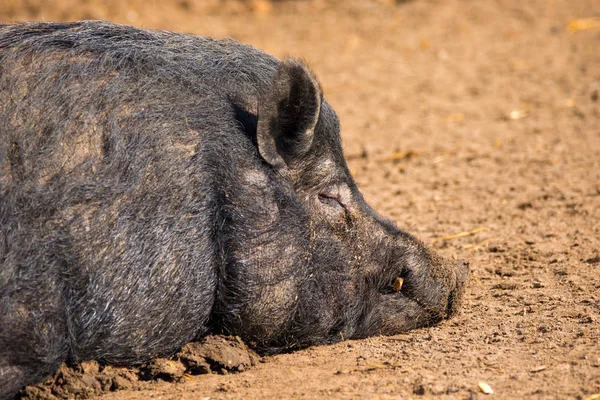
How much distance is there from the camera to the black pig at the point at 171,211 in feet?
12.6

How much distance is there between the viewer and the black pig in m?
3.83

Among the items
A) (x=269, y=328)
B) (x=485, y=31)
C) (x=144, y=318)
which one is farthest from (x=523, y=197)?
(x=485, y=31)

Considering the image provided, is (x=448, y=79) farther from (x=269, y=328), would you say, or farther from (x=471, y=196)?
(x=269, y=328)

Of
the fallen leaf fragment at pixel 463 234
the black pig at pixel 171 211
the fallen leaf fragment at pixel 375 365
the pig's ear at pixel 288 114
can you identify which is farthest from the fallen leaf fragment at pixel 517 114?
the fallen leaf fragment at pixel 375 365

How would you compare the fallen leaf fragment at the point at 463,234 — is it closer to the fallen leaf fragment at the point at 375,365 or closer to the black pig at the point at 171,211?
the black pig at the point at 171,211

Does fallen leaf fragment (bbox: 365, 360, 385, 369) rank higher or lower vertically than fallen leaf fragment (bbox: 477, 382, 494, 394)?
higher

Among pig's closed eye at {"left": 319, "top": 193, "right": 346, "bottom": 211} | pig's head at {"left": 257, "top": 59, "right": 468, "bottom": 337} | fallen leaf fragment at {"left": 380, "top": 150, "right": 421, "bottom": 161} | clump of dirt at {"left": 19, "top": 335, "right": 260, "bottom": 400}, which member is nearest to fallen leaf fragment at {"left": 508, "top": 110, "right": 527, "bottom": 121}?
fallen leaf fragment at {"left": 380, "top": 150, "right": 421, "bottom": 161}

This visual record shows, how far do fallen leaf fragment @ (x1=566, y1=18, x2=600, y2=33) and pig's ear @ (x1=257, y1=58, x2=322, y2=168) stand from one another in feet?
29.5

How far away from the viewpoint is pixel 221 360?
13.8ft

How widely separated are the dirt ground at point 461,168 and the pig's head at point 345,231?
0.16m

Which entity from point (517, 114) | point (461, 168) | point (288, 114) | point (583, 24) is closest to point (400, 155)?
point (461, 168)

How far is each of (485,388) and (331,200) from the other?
4.51ft

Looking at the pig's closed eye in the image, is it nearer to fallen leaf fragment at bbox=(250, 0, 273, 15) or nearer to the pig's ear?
the pig's ear

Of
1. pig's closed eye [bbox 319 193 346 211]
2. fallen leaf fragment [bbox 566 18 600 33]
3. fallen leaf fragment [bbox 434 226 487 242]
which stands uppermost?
fallen leaf fragment [bbox 566 18 600 33]
